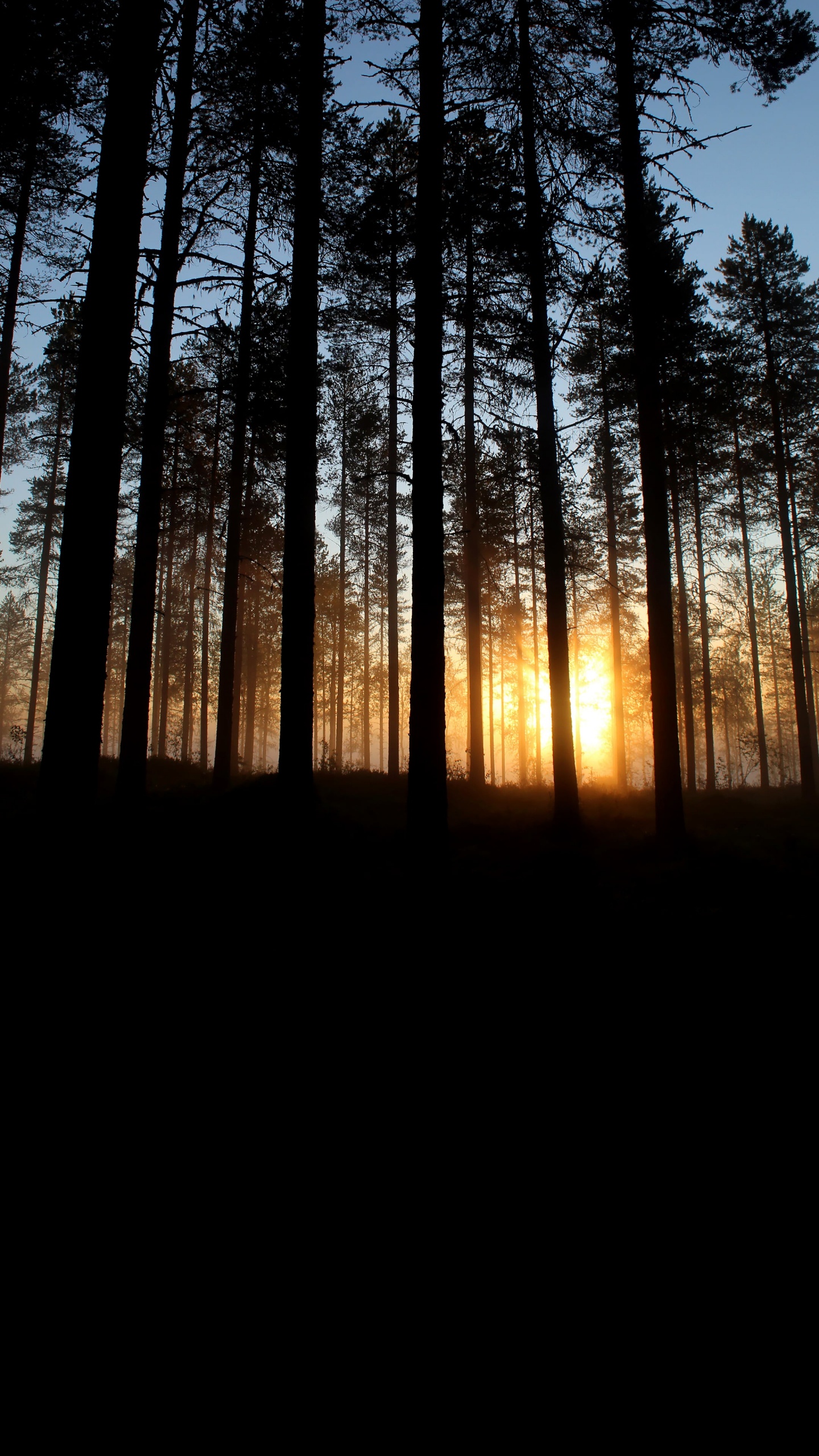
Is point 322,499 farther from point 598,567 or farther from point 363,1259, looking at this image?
point 363,1259

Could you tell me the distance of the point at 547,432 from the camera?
10875mm

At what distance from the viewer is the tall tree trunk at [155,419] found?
10.6 meters

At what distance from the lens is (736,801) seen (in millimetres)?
16750

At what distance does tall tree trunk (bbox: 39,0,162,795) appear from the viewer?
477cm

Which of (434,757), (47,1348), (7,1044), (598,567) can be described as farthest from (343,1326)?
(598,567)

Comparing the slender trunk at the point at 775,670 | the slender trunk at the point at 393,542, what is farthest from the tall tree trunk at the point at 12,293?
the slender trunk at the point at 775,670

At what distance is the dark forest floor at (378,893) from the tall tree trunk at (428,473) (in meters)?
0.91

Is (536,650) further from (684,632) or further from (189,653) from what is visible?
(189,653)

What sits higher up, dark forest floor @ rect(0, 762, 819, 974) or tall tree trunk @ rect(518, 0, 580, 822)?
tall tree trunk @ rect(518, 0, 580, 822)

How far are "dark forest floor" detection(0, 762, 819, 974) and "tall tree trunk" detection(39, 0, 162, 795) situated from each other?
0.74 m

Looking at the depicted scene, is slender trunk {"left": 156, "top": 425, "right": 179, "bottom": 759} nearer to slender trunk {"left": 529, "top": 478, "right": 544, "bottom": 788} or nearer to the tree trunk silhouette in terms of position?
slender trunk {"left": 529, "top": 478, "right": 544, "bottom": 788}

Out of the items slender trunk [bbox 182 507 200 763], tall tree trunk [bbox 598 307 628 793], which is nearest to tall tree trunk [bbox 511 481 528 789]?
tall tree trunk [bbox 598 307 628 793]

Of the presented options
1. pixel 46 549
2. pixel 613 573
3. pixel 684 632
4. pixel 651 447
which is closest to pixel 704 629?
pixel 684 632

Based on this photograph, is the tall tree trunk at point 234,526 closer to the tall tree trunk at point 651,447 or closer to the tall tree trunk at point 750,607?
the tall tree trunk at point 651,447
